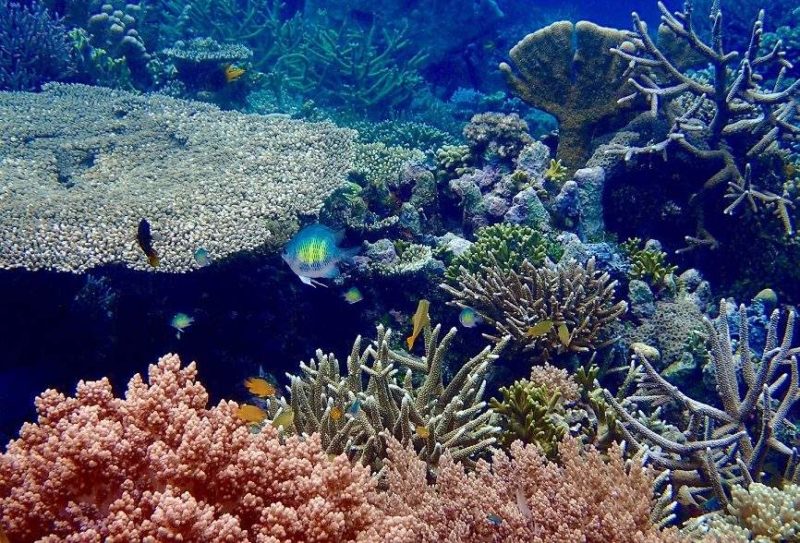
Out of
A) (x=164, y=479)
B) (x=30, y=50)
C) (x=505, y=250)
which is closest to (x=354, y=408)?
(x=164, y=479)

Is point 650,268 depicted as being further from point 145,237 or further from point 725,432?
point 145,237

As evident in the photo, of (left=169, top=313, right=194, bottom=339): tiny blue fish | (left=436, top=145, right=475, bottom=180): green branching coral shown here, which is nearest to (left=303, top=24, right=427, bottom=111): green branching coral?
(left=436, top=145, right=475, bottom=180): green branching coral

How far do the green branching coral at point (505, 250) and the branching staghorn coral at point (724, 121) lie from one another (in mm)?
1587

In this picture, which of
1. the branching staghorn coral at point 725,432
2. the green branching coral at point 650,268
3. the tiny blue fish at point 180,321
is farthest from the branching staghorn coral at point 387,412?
the green branching coral at point 650,268

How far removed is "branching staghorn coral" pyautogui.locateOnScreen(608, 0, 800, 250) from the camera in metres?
5.62

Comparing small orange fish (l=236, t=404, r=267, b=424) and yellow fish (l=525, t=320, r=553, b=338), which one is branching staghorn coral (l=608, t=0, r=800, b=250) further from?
small orange fish (l=236, t=404, r=267, b=424)

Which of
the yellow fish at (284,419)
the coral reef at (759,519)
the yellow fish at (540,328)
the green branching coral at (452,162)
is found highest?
the green branching coral at (452,162)

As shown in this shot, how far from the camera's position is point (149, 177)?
5.25 metres

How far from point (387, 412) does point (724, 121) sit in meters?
5.18

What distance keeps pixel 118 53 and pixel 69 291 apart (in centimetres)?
768

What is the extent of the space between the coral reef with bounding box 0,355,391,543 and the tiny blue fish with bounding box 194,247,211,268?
1665 millimetres

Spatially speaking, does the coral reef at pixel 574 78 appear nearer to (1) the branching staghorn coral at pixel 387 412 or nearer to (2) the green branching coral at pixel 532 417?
(2) the green branching coral at pixel 532 417

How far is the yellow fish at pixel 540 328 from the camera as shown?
3959 mm

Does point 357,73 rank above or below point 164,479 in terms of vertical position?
above
